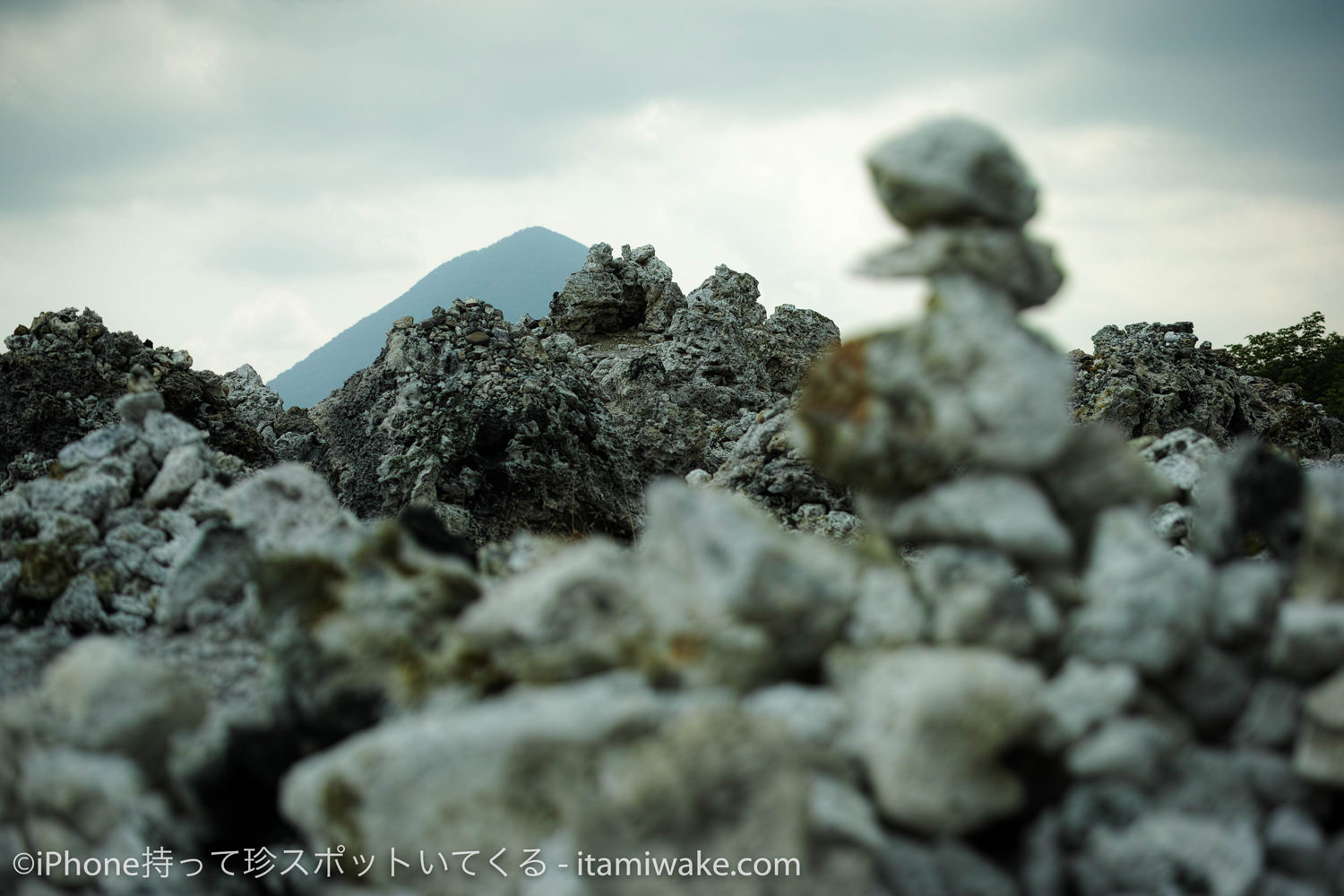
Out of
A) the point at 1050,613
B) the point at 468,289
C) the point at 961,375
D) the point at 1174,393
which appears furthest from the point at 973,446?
the point at 468,289

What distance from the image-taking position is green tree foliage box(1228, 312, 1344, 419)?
5281 cm

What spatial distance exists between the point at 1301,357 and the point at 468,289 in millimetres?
108012

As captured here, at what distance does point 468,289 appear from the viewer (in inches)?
5157

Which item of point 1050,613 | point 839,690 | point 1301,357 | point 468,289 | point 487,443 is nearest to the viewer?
point 839,690

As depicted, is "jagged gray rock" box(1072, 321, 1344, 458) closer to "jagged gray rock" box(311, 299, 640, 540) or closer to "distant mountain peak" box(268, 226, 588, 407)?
"jagged gray rock" box(311, 299, 640, 540)

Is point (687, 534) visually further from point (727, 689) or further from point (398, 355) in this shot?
point (398, 355)

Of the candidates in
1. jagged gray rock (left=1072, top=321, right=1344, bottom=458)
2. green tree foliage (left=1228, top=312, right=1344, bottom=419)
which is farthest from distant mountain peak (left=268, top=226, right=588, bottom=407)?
jagged gray rock (left=1072, top=321, right=1344, bottom=458)

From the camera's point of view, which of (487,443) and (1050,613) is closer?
(1050,613)

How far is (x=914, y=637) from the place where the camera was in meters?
5.09

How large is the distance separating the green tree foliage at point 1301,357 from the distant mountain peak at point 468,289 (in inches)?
3186

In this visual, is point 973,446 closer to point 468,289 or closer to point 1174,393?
point 1174,393

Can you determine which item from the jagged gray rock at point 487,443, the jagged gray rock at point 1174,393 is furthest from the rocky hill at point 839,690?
the jagged gray rock at point 1174,393

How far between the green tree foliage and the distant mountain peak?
80934 millimetres

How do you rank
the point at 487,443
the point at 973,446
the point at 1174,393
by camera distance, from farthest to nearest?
the point at 1174,393 < the point at 487,443 < the point at 973,446
